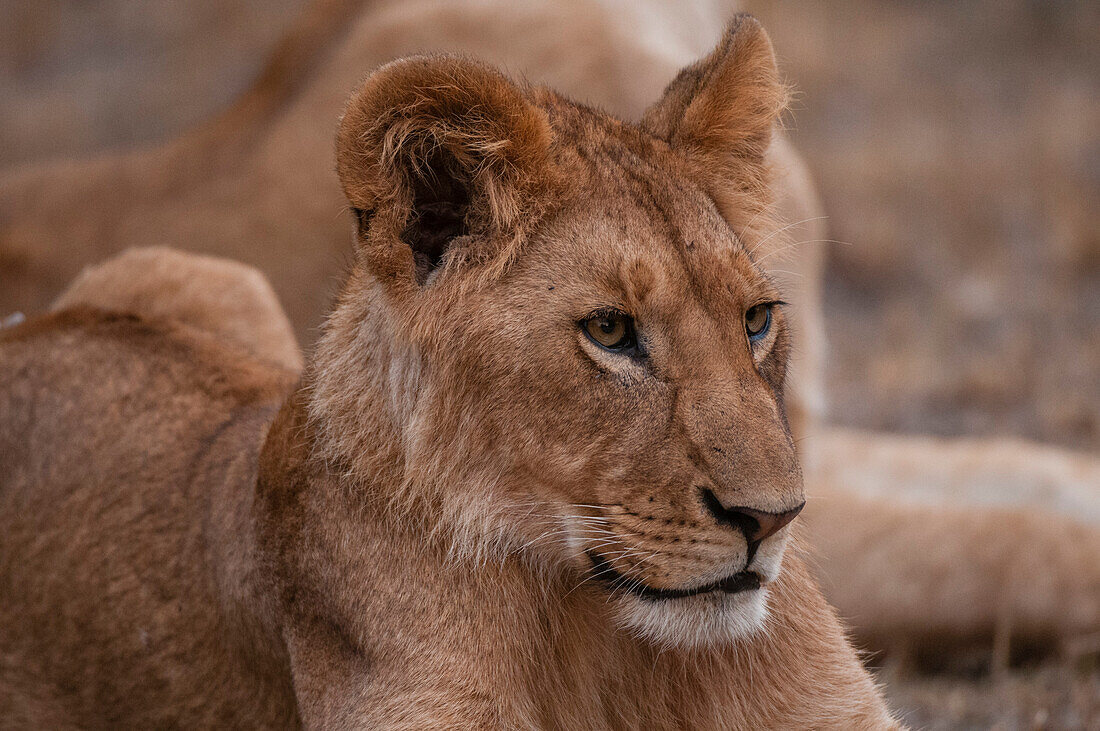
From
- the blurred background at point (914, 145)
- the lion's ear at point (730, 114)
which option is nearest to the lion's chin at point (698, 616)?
the lion's ear at point (730, 114)

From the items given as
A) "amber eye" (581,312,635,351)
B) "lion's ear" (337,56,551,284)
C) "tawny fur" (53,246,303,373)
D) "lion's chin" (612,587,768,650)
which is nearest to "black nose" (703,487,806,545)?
"lion's chin" (612,587,768,650)

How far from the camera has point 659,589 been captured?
2.24 meters

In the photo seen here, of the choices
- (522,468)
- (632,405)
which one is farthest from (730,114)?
(522,468)

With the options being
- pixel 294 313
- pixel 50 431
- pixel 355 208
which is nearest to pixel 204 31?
pixel 294 313

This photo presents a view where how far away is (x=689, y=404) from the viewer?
2.23m

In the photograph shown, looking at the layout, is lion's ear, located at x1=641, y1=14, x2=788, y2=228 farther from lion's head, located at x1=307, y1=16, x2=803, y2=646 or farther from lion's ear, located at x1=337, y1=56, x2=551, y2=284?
lion's ear, located at x1=337, y1=56, x2=551, y2=284

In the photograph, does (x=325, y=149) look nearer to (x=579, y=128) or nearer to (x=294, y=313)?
(x=294, y=313)

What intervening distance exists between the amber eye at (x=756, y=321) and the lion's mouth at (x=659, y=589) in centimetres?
48

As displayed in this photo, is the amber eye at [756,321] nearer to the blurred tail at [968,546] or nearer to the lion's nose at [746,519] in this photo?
the lion's nose at [746,519]

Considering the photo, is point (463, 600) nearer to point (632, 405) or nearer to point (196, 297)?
point (632, 405)

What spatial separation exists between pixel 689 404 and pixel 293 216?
3.44 metres

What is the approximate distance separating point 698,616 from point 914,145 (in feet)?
31.5

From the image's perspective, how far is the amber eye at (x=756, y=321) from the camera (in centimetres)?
247

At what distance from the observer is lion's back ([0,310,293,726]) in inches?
113
